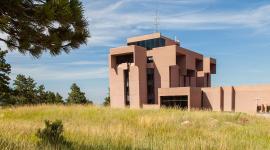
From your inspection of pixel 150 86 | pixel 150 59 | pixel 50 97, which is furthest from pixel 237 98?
pixel 50 97

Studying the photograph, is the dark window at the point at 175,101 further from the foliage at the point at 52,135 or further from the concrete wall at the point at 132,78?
the foliage at the point at 52,135

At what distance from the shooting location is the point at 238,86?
38438 mm

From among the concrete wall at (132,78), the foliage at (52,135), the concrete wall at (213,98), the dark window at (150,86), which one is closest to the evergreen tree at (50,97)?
the concrete wall at (132,78)

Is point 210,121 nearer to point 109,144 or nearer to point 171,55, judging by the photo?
point 109,144

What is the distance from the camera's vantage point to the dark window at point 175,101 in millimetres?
37594

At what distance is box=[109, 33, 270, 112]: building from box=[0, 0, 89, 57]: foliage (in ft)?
101

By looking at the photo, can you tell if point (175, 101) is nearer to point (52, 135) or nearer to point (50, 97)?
point (50, 97)

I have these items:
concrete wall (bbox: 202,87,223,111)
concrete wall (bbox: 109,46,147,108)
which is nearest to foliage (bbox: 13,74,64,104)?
concrete wall (bbox: 109,46,147,108)

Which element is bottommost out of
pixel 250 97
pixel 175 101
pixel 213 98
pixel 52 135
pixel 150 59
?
pixel 175 101

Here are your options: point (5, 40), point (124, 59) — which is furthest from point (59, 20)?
point (124, 59)

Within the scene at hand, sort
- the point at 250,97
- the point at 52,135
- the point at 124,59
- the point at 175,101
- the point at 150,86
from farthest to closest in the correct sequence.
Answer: the point at 124,59, the point at 150,86, the point at 175,101, the point at 250,97, the point at 52,135

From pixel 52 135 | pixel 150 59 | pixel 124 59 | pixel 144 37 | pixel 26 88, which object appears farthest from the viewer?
pixel 26 88

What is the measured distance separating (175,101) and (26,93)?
25.4 metres

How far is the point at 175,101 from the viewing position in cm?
3828
